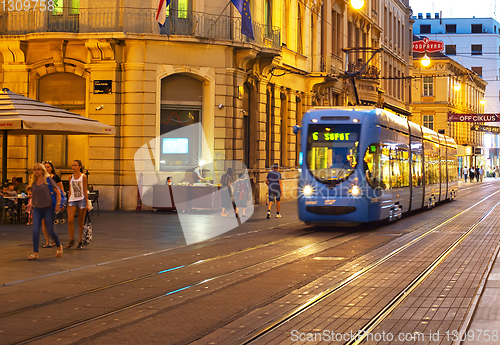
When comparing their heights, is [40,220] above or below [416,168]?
below

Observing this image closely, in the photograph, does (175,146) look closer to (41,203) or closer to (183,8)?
(183,8)

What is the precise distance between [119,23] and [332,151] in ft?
33.4

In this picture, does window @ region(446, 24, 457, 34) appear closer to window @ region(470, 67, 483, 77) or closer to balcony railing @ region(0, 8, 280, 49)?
window @ region(470, 67, 483, 77)

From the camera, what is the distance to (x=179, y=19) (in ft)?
81.5

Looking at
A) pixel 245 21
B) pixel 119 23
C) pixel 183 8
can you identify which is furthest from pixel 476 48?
pixel 119 23

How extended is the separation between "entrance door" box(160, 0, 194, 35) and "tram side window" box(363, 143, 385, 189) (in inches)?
381

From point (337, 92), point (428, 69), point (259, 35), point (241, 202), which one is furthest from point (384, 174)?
point (428, 69)

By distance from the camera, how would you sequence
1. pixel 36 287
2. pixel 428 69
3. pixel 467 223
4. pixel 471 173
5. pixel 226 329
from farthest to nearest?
pixel 428 69
pixel 471 173
pixel 467 223
pixel 36 287
pixel 226 329

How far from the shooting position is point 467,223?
20.5 meters

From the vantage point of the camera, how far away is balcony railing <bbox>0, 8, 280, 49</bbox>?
2409cm

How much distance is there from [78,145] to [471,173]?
195 ft

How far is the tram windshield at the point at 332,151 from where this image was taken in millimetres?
17438

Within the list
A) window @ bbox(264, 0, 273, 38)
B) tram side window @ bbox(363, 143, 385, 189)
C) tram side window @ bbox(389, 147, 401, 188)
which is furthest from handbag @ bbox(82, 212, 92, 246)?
window @ bbox(264, 0, 273, 38)

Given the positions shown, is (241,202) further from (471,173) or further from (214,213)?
(471,173)
